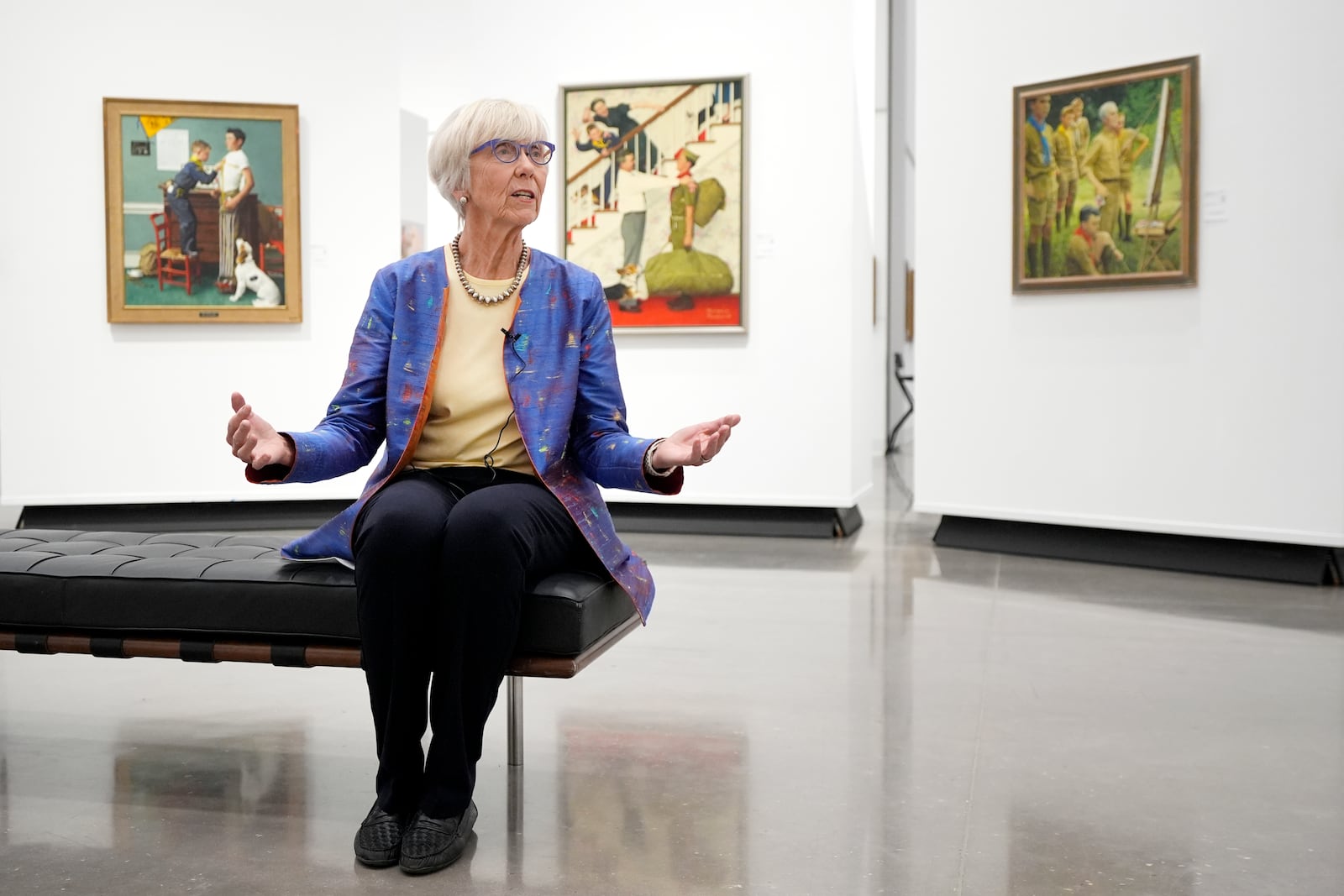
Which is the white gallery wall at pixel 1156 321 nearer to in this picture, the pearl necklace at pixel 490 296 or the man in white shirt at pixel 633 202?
the man in white shirt at pixel 633 202

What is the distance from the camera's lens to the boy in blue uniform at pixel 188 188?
787 cm

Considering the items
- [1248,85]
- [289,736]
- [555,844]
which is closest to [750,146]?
[1248,85]

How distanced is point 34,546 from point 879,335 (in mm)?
13086

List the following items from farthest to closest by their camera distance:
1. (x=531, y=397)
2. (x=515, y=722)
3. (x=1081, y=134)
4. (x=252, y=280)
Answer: (x=252, y=280) → (x=1081, y=134) → (x=515, y=722) → (x=531, y=397)

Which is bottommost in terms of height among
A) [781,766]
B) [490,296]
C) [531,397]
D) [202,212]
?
[781,766]

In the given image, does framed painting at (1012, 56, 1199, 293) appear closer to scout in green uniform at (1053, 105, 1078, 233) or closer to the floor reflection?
scout in green uniform at (1053, 105, 1078, 233)

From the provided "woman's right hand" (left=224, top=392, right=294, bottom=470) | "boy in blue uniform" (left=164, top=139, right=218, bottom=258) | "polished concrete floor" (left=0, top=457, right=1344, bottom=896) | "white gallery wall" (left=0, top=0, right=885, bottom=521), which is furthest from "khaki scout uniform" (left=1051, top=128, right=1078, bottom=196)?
"woman's right hand" (left=224, top=392, right=294, bottom=470)

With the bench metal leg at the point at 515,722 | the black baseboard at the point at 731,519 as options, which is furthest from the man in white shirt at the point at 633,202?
the bench metal leg at the point at 515,722

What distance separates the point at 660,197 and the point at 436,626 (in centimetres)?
581

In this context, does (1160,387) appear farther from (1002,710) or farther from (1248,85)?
(1002,710)

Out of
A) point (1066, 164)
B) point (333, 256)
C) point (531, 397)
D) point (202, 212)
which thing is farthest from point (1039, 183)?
point (202, 212)

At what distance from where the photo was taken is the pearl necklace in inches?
122

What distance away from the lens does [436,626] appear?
106 inches

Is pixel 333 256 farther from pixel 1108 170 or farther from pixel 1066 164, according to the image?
pixel 1108 170
